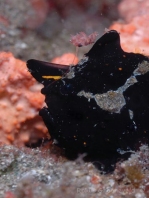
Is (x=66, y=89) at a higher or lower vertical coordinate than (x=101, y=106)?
higher

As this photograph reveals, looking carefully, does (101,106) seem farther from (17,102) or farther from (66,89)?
(17,102)

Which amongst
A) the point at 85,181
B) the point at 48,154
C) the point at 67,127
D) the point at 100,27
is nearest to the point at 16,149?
the point at 48,154

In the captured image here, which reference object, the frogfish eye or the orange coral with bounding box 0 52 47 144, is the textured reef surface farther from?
the orange coral with bounding box 0 52 47 144

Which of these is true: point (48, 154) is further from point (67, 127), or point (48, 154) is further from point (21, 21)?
point (21, 21)

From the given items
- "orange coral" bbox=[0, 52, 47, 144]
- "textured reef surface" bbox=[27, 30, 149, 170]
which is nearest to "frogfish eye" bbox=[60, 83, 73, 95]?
"textured reef surface" bbox=[27, 30, 149, 170]

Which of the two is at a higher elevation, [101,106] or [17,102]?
[17,102]

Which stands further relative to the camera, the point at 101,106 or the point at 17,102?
the point at 17,102

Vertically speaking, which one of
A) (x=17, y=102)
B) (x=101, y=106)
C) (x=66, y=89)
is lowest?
(x=101, y=106)

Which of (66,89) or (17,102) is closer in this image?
(66,89)

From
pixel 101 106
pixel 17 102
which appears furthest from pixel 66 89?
pixel 17 102

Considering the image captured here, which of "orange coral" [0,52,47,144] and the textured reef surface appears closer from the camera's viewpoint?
the textured reef surface
